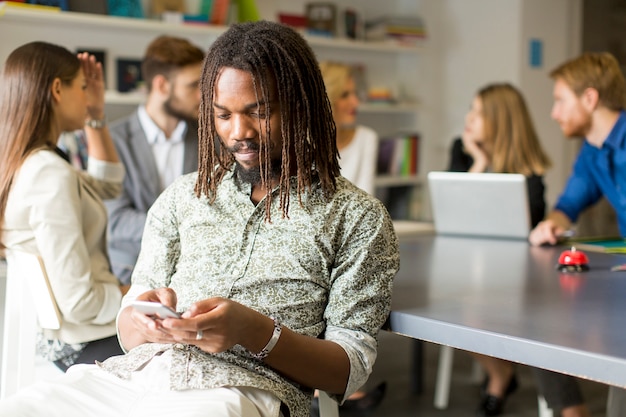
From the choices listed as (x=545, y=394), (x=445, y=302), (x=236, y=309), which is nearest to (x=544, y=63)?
(x=545, y=394)

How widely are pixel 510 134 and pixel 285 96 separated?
210 centimetres

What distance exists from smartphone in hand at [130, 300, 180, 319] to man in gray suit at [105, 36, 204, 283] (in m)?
1.83

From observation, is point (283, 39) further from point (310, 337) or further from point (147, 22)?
point (147, 22)

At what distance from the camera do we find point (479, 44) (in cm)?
534

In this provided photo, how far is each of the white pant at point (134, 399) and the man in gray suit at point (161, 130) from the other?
1659 millimetres

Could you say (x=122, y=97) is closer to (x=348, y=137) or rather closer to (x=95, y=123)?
(x=348, y=137)

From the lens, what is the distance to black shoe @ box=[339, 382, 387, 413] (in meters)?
2.94

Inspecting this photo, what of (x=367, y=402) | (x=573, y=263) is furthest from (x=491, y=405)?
(x=573, y=263)

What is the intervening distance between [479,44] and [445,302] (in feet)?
13.1

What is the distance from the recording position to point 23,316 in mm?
1785

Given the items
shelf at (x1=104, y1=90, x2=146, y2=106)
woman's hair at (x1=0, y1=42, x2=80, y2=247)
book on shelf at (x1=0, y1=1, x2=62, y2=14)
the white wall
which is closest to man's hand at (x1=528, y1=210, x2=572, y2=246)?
woman's hair at (x1=0, y1=42, x2=80, y2=247)

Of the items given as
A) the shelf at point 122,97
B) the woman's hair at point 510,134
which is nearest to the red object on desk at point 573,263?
the woman's hair at point 510,134

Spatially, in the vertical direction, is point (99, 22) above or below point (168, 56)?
above

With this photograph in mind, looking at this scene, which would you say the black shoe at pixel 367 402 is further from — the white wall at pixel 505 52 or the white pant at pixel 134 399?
the white wall at pixel 505 52
